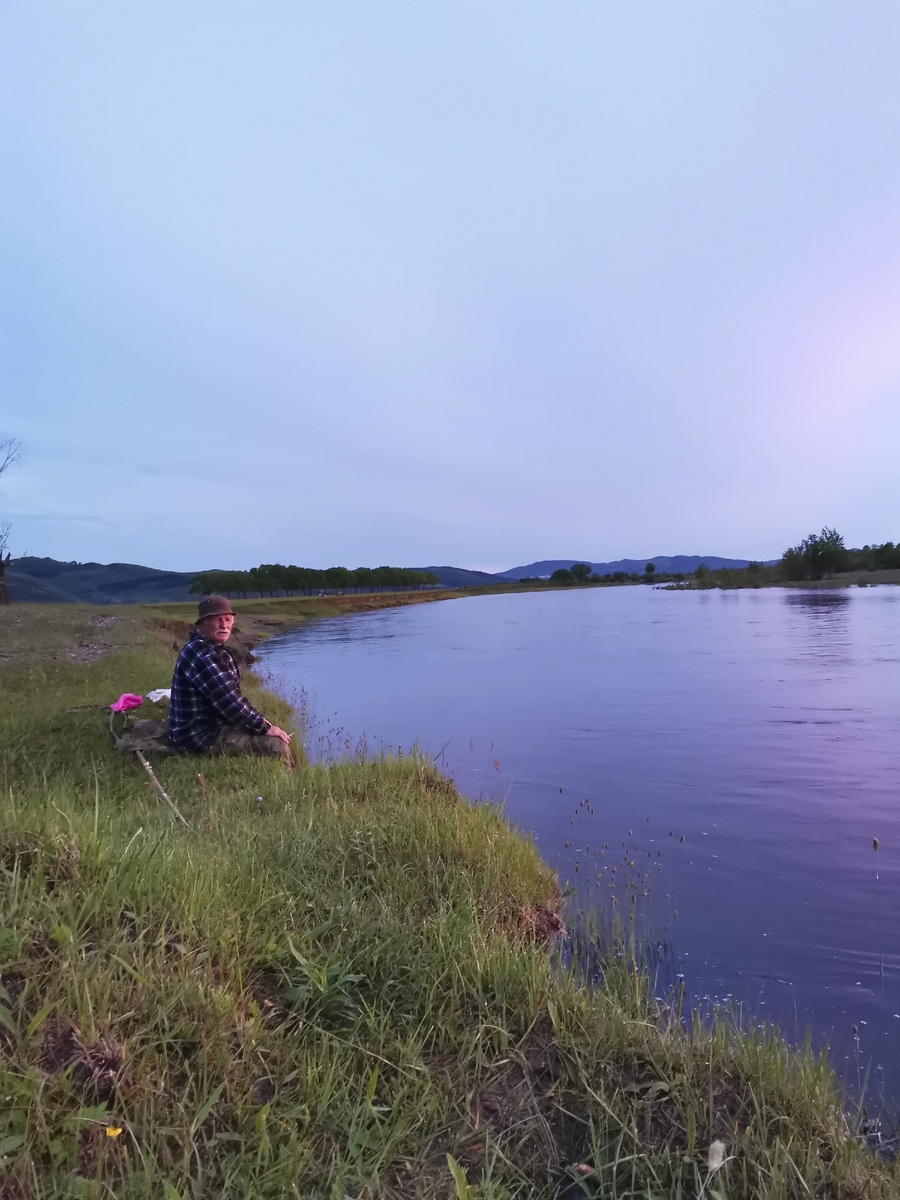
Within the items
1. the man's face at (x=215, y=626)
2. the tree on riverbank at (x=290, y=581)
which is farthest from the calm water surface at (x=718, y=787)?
the tree on riverbank at (x=290, y=581)

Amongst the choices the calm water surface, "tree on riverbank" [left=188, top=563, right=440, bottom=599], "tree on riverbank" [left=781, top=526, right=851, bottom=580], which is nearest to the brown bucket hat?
the calm water surface

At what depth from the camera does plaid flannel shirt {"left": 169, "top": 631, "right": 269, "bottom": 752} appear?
742 centimetres

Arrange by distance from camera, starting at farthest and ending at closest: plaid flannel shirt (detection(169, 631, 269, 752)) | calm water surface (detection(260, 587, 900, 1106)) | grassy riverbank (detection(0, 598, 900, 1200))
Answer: plaid flannel shirt (detection(169, 631, 269, 752)) < calm water surface (detection(260, 587, 900, 1106)) < grassy riverbank (detection(0, 598, 900, 1200))

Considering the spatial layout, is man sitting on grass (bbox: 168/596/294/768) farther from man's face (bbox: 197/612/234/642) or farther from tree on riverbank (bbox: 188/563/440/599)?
tree on riverbank (bbox: 188/563/440/599)

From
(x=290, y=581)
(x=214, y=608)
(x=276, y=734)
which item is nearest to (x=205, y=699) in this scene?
(x=276, y=734)

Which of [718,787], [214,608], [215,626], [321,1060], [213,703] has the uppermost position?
[214,608]

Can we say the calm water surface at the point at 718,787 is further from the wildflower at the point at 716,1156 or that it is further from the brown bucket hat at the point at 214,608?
the brown bucket hat at the point at 214,608

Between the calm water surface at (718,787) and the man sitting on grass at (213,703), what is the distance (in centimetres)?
320

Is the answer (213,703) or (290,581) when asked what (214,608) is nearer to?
(213,703)

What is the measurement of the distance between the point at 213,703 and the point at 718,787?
682 centimetres

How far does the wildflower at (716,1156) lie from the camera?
2398 mm

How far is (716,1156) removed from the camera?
7.96 feet

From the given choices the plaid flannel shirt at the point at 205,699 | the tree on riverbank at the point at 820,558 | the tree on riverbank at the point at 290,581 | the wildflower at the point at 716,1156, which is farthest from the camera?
the tree on riverbank at the point at 290,581

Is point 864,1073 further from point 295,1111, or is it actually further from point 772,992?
point 295,1111
